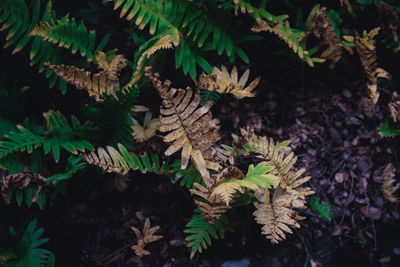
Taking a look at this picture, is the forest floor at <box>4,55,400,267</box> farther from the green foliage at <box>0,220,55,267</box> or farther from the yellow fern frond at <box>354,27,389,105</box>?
the yellow fern frond at <box>354,27,389,105</box>

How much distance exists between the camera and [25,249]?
2.33m

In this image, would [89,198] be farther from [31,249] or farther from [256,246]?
[256,246]

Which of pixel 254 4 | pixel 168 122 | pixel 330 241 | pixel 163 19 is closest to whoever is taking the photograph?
pixel 168 122

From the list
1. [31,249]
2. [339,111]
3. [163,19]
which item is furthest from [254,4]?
[31,249]

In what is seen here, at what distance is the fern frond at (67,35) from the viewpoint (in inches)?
89.0

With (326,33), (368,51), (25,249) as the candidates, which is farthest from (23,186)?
(368,51)

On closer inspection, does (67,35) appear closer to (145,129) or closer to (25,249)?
(145,129)

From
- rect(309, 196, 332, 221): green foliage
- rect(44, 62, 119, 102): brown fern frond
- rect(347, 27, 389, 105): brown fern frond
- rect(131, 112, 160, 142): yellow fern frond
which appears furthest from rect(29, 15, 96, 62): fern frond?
rect(347, 27, 389, 105): brown fern frond

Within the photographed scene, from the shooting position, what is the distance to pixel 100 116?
232 centimetres

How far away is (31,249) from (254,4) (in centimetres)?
264

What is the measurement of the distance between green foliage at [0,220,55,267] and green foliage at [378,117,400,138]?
9.20 feet

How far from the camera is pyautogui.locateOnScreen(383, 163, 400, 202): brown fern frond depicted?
259 centimetres

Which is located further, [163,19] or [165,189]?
[165,189]

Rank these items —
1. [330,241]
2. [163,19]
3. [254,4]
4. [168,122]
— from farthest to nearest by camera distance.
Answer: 1. [254,4]
2. [330,241]
3. [163,19]
4. [168,122]
